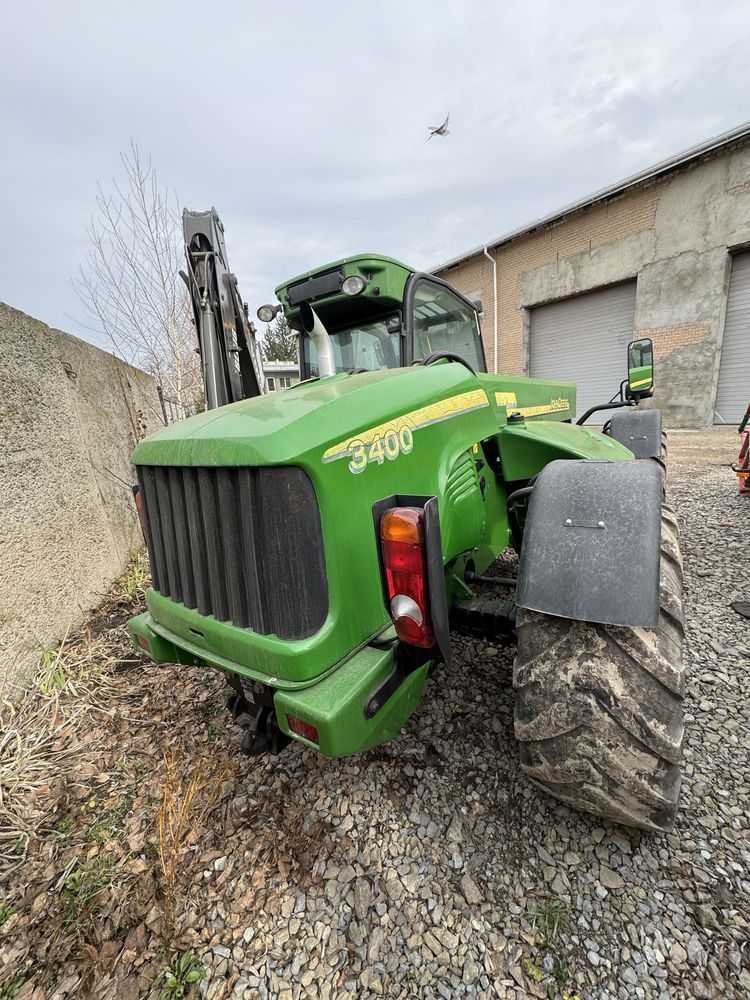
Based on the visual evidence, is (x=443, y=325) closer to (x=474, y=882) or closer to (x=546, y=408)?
(x=546, y=408)

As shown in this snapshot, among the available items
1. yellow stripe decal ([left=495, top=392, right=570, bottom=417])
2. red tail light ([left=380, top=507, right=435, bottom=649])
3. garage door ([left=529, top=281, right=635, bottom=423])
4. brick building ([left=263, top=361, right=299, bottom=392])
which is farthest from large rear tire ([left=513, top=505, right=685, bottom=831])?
garage door ([left=529, top=281, right=635, bottom=423])

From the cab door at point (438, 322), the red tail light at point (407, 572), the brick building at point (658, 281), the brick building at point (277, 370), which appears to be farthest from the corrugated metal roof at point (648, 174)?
the red tail light at point (407, 572)

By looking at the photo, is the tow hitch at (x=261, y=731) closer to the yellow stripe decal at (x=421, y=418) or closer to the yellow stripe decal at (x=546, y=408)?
the yellow stripe decal at (x=421, y=418)

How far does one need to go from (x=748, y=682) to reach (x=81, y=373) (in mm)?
4982

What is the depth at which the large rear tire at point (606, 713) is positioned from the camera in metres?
1.33

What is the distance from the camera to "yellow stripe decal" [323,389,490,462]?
1.37 meters

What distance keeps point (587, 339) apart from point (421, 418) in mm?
13009

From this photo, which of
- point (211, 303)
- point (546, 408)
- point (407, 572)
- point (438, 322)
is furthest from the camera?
point (546, 408)

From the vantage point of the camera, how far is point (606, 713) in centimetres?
135

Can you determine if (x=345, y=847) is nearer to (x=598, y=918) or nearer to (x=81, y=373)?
(x=598, y=918)

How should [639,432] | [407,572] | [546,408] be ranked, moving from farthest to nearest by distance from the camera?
[639,432], [546,408], [407,572]

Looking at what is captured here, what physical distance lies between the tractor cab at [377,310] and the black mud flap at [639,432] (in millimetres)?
1723

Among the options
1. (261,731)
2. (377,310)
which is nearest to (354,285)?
(377,310)

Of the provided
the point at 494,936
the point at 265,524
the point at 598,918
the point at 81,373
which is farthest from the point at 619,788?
the point at 81,373
